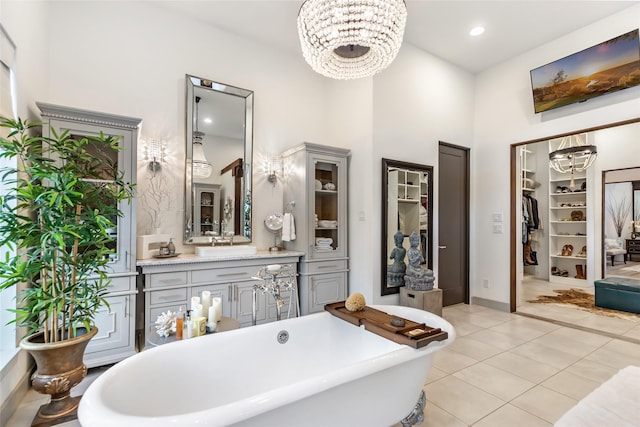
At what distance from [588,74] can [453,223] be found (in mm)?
2321

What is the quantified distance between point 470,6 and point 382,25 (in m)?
2.07

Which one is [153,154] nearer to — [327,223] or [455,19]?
[327,223]

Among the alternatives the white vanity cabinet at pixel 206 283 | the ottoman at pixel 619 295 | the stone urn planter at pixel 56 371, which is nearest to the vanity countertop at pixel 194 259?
the white vanity cabinet at pixel 206 283

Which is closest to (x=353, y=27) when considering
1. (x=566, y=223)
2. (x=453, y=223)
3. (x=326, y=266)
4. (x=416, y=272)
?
(x=326, y=266)

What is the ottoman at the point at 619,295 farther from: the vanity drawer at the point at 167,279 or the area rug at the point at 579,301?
the vanity drawer at the point at 167,279

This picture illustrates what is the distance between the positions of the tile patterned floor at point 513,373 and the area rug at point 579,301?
1.11 metres

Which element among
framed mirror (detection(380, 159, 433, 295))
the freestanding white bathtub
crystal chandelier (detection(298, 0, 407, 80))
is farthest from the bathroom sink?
crystal chandelier (detection(298, 0, 407, 80))

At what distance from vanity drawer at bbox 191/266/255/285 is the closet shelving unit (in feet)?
21.2

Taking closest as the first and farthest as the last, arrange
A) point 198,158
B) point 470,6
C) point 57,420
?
point 57,420 → point 470,6 → point 198,158

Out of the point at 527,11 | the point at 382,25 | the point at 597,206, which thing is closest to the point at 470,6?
the point at 527,11

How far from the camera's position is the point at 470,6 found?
340 centimetres

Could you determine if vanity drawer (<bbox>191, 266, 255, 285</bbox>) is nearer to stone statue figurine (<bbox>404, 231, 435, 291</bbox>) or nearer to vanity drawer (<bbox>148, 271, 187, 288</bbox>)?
vanity drawer (<bbox>148, 271, 187, 288</bbox>)

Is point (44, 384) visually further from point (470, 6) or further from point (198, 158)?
point (470, 6)

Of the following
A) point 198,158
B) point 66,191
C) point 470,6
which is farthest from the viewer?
point 198,158
